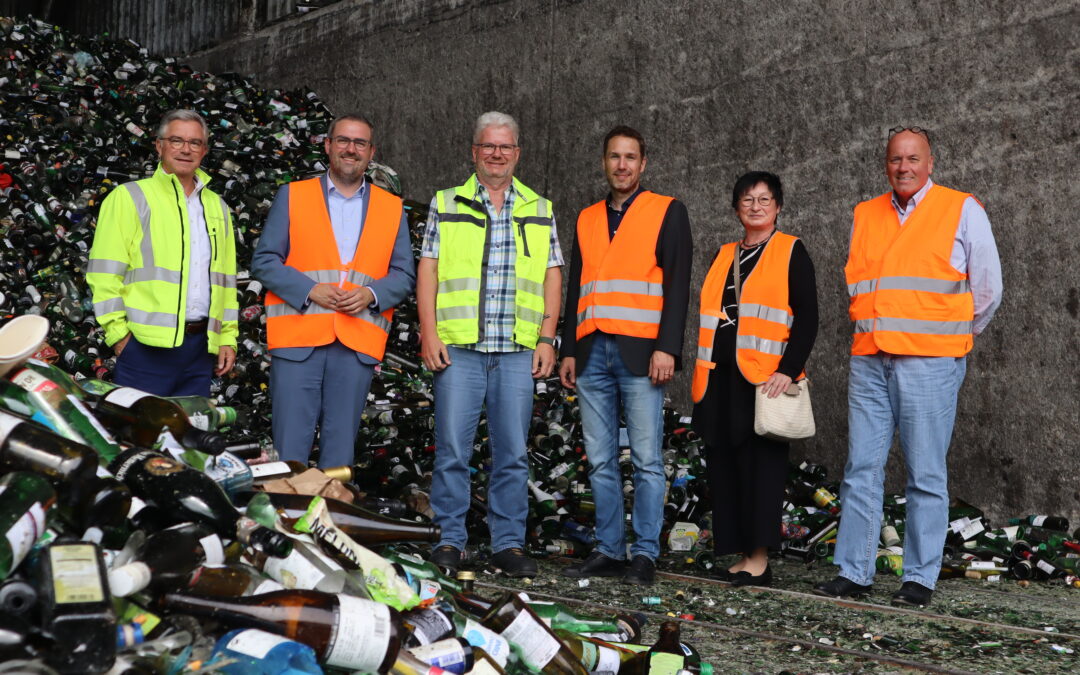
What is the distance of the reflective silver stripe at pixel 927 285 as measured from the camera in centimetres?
419

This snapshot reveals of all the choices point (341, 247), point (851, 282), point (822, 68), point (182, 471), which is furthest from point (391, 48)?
point (182, 471)

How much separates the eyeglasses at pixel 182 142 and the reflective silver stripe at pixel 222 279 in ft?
1.74

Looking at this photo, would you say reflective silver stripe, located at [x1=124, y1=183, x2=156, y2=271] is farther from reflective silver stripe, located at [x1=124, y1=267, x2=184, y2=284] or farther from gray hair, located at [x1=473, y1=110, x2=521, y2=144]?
gray hair, located at [x1=473, y1=110, x2=521, y2=144]

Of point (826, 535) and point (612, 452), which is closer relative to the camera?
point (612, 452)

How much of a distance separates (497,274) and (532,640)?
2322 mm

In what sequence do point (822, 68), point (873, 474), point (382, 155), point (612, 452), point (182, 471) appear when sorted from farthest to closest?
point (382, 155) < point (822, 68) < point (612, 452) < point (873, 474) < point (182, 471)

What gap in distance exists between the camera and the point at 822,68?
675 centimetres

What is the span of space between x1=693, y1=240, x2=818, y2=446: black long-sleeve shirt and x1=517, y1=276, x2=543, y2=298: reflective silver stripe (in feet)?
2.67

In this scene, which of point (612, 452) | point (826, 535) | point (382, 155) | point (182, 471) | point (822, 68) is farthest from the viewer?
point (382, 155)

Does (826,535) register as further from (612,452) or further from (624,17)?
(624,17)

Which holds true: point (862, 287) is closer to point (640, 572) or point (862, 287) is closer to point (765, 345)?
point (765, 345)

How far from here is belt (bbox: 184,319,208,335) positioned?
4.29m

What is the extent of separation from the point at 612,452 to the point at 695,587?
69cm

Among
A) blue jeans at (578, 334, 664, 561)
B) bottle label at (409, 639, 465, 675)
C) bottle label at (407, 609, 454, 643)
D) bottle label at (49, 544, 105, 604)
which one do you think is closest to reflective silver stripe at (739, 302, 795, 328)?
blue jeans at (578, 334, 664, 561)
